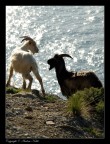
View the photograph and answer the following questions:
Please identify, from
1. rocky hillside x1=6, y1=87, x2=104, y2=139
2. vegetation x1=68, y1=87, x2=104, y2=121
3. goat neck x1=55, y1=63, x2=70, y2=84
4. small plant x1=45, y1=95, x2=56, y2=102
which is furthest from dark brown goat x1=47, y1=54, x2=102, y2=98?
rocky hillside x1=6, y1=87, x2=104, y2=139

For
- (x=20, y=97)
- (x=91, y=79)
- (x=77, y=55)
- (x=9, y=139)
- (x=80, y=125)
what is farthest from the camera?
(x=77, y=55)

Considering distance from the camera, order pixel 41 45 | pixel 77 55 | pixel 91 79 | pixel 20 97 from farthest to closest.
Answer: pixel 41 45, pixel 77 55, pixel 91 79, pixel 20 97

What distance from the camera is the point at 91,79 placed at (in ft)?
47.0

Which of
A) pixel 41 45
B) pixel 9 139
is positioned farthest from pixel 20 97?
pixel 41 45

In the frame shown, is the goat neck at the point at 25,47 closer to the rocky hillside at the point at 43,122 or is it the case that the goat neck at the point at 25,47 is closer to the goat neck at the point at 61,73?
the goat neck at the point at 61,73

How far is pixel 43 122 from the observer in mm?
11094

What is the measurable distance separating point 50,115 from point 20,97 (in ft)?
4.75

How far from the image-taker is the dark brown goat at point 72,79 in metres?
14.3

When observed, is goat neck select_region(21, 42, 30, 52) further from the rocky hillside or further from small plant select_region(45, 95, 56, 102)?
the rocky hillside

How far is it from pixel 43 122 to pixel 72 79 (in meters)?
3.62

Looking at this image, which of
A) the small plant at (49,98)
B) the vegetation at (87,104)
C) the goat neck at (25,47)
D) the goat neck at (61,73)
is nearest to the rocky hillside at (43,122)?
the vegetation at (87,104)

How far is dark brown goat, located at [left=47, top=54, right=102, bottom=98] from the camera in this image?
14320 mm

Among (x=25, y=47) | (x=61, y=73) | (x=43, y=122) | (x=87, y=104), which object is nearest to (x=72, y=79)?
(x=61, y=73)

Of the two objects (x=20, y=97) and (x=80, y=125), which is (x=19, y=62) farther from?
(x=80, y=125)
